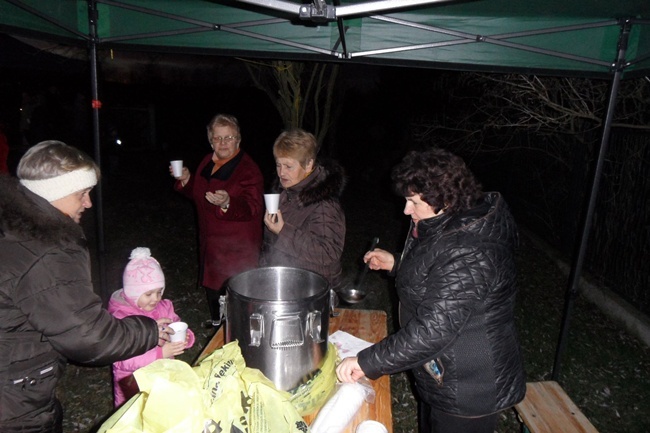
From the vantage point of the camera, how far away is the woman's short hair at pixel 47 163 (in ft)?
5.67

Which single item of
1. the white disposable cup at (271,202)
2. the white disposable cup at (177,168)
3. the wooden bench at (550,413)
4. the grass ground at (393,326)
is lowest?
the grass ground at (393,326)

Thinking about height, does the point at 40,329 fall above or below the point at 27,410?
above

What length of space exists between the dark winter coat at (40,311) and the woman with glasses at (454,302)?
3.13 ft

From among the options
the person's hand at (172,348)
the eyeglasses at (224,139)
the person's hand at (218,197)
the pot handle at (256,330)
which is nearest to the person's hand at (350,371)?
the pot handle at (256,330)

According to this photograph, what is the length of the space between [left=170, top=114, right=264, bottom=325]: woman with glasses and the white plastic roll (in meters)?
1.70

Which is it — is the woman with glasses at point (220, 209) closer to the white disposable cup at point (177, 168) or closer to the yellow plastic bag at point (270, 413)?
the white disposable cup at point (177, 168)

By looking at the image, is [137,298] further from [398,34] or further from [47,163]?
[398,34]

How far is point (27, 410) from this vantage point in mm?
1764

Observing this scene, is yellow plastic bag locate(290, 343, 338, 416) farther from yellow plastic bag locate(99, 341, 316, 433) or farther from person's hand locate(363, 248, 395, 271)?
person's hand locate(363, 248, 395, 271)

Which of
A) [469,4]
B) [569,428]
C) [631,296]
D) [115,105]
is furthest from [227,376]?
[115,105]

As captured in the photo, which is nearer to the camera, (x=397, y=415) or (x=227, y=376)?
(x=227, y=376)

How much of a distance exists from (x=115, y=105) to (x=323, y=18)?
1723 cm

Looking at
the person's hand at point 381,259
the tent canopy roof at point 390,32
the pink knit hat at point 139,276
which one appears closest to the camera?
the pink knit hat at point 139,276

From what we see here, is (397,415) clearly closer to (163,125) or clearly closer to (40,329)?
(40,329)
